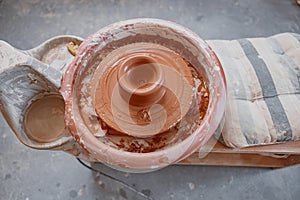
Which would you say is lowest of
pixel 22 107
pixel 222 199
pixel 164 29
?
pixel 222 199

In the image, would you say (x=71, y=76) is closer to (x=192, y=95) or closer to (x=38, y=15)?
(x=192, y=95)

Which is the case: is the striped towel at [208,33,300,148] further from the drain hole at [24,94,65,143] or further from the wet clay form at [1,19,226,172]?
the drain hole at [24,94,65,143]

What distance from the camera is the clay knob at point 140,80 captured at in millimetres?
843

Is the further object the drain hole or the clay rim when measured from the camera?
the drain hole

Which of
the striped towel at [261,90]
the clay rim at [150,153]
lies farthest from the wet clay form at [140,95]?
the striped towel at [261,90]

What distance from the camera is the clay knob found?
2.77 ft

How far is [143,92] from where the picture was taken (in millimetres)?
828

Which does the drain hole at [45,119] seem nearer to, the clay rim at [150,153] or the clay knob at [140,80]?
the clay rim at [150,153]

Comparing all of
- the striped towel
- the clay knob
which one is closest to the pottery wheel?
the clay knob

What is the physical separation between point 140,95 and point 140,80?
0.05 metres

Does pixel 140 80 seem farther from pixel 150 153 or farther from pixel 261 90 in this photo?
pixel 261 90

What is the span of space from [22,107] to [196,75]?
0.55m

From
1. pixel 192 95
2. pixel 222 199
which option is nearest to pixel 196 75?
pixel 192 95

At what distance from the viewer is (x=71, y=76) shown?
0.90 m
